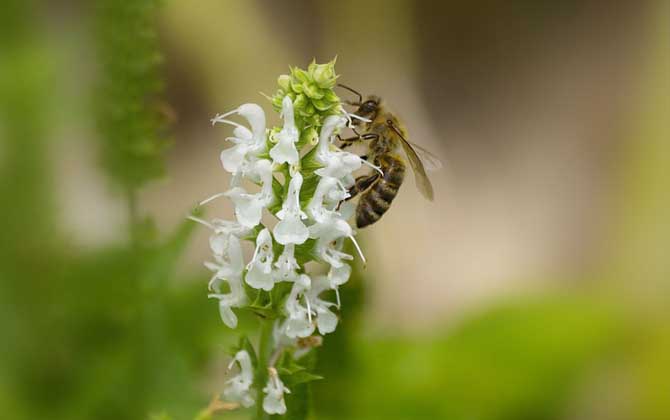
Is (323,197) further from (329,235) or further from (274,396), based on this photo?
(274,396)

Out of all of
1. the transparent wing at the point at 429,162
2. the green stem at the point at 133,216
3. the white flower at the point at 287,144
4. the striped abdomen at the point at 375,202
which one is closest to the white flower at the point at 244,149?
the white flower at the point at 287,144

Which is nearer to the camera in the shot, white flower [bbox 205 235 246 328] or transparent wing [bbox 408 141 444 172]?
white flower [bbox 205 235 246 328]

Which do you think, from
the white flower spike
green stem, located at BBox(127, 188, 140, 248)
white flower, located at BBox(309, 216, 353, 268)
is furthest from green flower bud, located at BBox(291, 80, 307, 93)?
green stem, located at BBox(127, 188, 140, 248)

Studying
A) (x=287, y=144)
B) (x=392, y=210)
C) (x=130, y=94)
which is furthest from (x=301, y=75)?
(x=392, y=210)

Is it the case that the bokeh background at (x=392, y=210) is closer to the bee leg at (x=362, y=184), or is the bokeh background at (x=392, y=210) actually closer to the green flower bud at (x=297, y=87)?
the bee leg at (x=362, y=184)

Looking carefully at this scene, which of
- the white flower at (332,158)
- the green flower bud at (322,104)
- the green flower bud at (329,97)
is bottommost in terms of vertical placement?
the white flower at (332,158)

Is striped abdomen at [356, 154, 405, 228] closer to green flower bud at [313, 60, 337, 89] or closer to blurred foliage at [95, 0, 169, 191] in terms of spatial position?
green flower bud at [313, 60, 337, 89]

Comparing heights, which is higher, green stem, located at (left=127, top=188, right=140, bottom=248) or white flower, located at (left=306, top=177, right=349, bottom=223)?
white flower, located at (left=306, top=177, right=349, bottom=223)

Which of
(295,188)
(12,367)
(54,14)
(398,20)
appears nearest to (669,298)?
(398,20)
